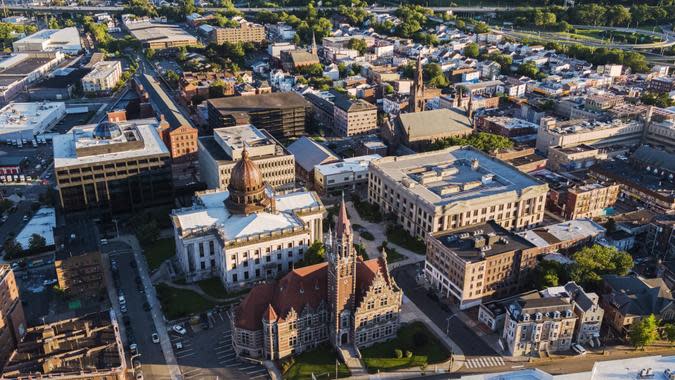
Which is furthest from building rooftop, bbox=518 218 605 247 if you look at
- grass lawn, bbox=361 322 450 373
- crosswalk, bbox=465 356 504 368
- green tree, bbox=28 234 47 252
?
green tree, bbox=28 234 47 252

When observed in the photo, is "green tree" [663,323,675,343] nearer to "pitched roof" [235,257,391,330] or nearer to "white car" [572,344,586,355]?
"white car" [572,344,586,355]

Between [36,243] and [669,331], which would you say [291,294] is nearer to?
[669,331]

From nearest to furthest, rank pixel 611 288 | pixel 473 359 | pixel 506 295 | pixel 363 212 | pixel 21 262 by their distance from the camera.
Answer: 1. pixel 473 359
2. pixel 611 288
3. pixel 506 295
4. pixel 21 262
5. pixel 363 212

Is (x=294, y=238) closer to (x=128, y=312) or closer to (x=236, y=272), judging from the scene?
Answer: (x=236, y=272)

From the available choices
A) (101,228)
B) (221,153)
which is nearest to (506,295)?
(221,153)

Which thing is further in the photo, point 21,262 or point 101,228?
point 101,228

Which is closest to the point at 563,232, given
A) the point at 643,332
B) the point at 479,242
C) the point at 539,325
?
the point at 479,242
